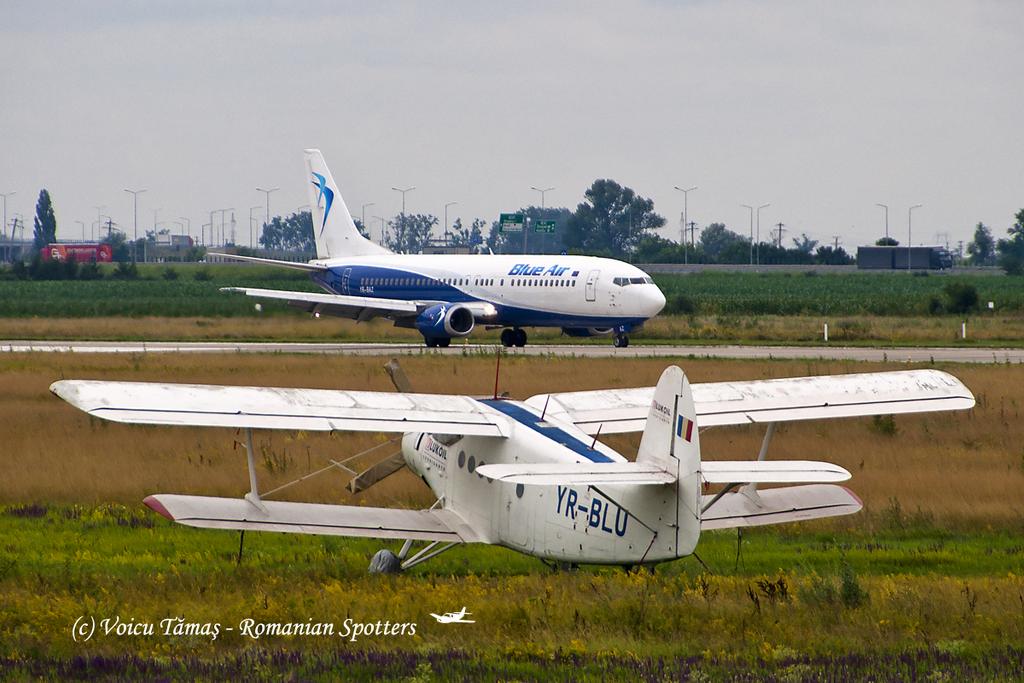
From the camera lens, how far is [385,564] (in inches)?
584

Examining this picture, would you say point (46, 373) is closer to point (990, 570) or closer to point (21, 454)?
point (21, 454)

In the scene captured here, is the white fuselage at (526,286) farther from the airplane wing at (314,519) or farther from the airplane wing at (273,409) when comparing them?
the airplane wing at (314,519)

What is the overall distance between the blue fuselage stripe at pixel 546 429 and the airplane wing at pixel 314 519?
1.20 metres

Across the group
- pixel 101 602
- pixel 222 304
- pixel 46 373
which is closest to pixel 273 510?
pixel 101 602

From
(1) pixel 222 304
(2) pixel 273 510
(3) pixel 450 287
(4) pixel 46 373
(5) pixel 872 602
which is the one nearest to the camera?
(5) pixel 872 602

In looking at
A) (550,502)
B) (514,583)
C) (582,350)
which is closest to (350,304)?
(582,350)

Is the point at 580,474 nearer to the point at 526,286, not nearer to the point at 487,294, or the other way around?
the point at 526,286

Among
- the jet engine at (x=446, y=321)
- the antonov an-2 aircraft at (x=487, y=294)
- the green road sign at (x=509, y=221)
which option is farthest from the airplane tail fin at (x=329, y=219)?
the green road sign at (x=509, y=221)

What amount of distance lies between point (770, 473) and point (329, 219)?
4937 centimetres

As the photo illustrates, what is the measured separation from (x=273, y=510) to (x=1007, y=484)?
471 inches

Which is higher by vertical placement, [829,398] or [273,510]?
[829,398]

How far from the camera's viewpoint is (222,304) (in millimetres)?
67688

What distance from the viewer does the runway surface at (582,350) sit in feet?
146

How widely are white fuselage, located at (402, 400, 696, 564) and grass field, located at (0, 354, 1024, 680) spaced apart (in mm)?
497
